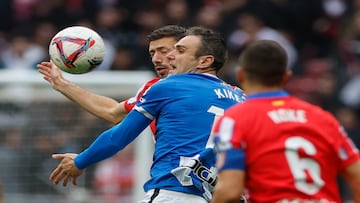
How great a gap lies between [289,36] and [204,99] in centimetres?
929

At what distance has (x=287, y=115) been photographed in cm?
643

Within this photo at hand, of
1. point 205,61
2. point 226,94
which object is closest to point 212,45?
point 205,61

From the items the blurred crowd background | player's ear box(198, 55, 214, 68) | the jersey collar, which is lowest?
the blurred crowd background

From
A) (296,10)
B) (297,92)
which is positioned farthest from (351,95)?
(296,10)

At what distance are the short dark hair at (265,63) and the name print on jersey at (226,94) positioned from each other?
61.9 inches

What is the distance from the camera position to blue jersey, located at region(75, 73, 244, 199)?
7.80m

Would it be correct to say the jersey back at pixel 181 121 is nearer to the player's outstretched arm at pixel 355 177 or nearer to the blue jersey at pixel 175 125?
the blue jersey at pixel 175 125

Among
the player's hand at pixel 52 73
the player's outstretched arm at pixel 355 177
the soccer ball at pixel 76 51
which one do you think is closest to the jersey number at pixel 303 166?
the player's outstretched arm at pixel 355 177

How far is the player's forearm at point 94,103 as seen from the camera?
28.9 feet

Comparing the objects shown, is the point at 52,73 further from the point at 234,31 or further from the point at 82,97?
the point at 234,31

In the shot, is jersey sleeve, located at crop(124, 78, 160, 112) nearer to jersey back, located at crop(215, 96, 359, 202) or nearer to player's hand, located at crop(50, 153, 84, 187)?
player's hand, located at crop(50, 153, 84, 187)

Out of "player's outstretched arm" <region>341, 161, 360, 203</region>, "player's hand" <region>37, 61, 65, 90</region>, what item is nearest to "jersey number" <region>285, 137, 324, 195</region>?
"player's outstretched arm" <region>341, 161, 360, 203</region>

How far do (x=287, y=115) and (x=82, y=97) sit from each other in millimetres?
2779

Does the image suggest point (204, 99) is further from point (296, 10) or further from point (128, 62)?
point (296, 10)
